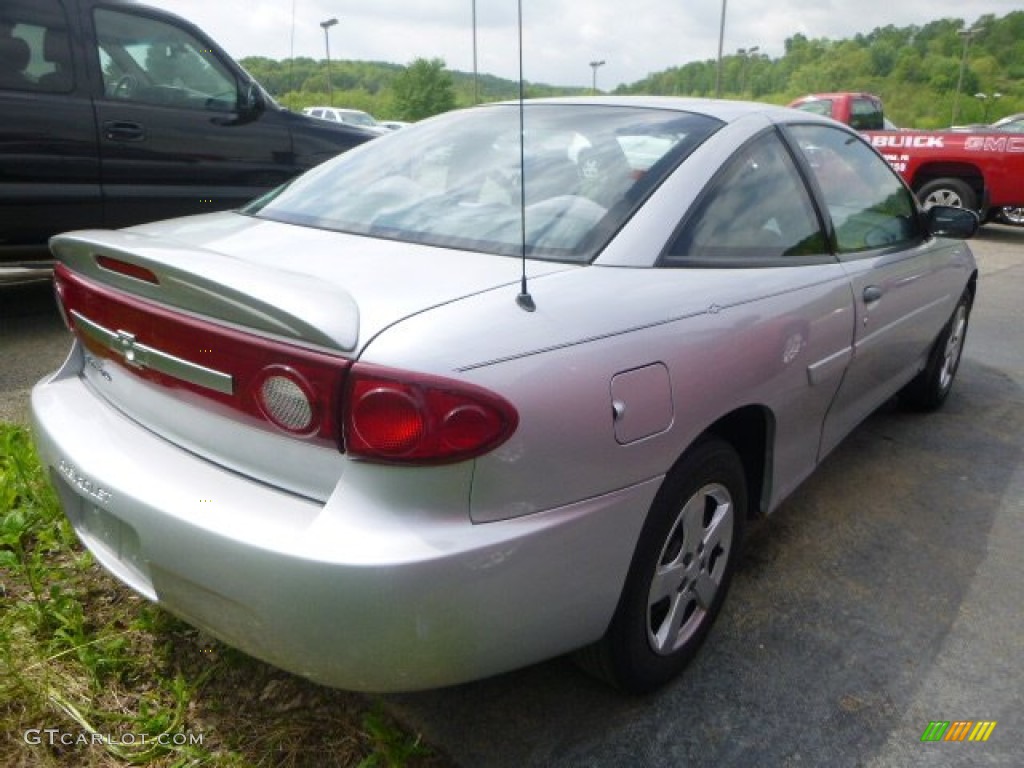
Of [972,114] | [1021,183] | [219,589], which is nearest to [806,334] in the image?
[219,589]

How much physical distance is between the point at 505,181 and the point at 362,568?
1245 mm

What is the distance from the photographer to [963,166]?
10125mm

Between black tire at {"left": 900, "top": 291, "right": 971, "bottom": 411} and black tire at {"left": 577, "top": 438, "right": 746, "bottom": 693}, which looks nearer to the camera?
black tire at {"left": 577, "top": 438, "right": 746, "bottom": 693}

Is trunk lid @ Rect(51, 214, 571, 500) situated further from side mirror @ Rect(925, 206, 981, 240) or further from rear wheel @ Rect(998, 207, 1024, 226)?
rear wheel @ Rect(998, 207, 1024, 226)

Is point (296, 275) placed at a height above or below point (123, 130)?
below

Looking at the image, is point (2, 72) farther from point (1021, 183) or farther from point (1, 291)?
point (1021, 183)

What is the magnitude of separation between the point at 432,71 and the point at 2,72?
54847mm

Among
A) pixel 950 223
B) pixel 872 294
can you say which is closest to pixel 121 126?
pixel 872 294

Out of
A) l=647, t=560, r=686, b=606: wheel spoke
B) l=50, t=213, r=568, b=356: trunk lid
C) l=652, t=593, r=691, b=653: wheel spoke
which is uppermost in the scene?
l=50, t=213, r=568, b=356: trunk lid

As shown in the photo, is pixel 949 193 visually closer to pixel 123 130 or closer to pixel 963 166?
pixel 963 166

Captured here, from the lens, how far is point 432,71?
5553cm

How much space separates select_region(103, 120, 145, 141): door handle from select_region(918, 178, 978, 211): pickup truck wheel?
8.89 m

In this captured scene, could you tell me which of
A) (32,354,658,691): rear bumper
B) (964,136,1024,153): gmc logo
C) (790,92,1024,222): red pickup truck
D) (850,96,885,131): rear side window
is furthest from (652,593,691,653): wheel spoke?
(850,96,885,131): rear side window

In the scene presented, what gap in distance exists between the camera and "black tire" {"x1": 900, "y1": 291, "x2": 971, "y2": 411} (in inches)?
154
